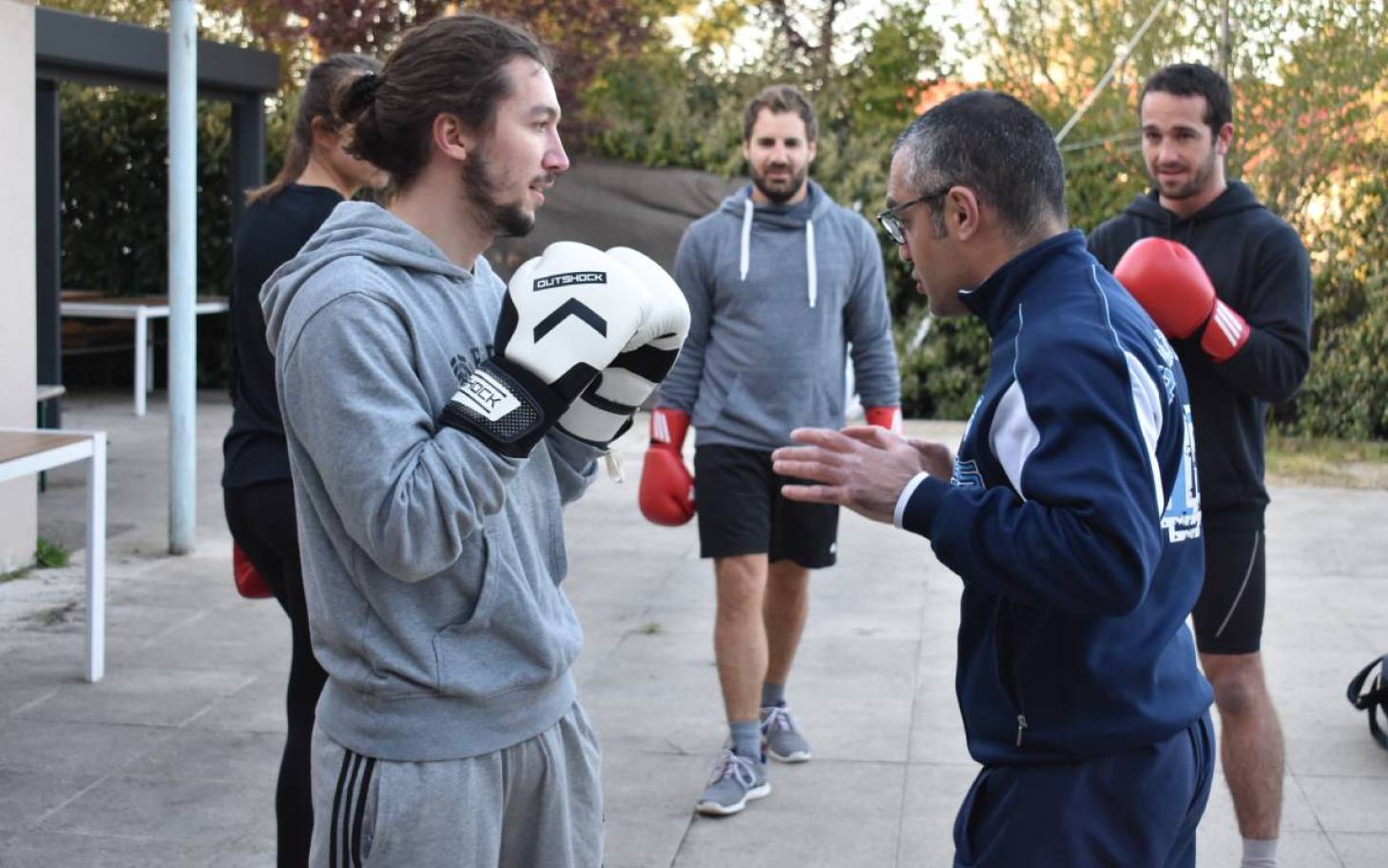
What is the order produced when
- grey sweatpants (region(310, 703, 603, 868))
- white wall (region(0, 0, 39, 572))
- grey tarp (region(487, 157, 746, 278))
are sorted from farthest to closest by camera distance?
1. grey tarp (region(487, 157, 746, 278))
2. white wall (region(0, 0, 39, 572))
3. grey sweatpants (region(310, 703, 603, 868))

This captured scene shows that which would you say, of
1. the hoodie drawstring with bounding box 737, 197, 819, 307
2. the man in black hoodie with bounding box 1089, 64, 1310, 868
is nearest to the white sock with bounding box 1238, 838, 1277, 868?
the man in black hoodie with bounding box 1089, 64, 1310, 868

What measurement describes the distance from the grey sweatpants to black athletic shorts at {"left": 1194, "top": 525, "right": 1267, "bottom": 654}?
1834 mm

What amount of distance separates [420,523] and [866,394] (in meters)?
3.04

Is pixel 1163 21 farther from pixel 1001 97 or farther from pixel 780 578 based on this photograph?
pixel 1001 97

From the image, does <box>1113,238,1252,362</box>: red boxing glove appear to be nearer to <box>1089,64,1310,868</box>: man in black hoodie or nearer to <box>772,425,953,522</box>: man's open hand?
<box>1089,64,1310,868</box>: man in black hoodie

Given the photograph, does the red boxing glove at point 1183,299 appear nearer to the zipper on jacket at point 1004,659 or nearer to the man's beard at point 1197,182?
the man's beard at point 1197,182

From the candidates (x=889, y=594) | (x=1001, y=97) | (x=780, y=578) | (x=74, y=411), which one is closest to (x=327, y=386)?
(x=1001, y=97)

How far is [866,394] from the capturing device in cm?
497

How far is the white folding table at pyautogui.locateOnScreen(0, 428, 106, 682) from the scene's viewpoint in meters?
5.23

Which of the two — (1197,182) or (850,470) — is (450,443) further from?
(1197,182)

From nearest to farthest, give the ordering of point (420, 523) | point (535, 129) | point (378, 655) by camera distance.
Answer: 1. point (420, 523)
2. point (378, 655)
3. point (535, 129)

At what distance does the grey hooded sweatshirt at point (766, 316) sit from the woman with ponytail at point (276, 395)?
1.34m

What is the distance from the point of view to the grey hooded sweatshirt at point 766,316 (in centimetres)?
465

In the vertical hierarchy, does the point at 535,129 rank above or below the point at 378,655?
A: above
